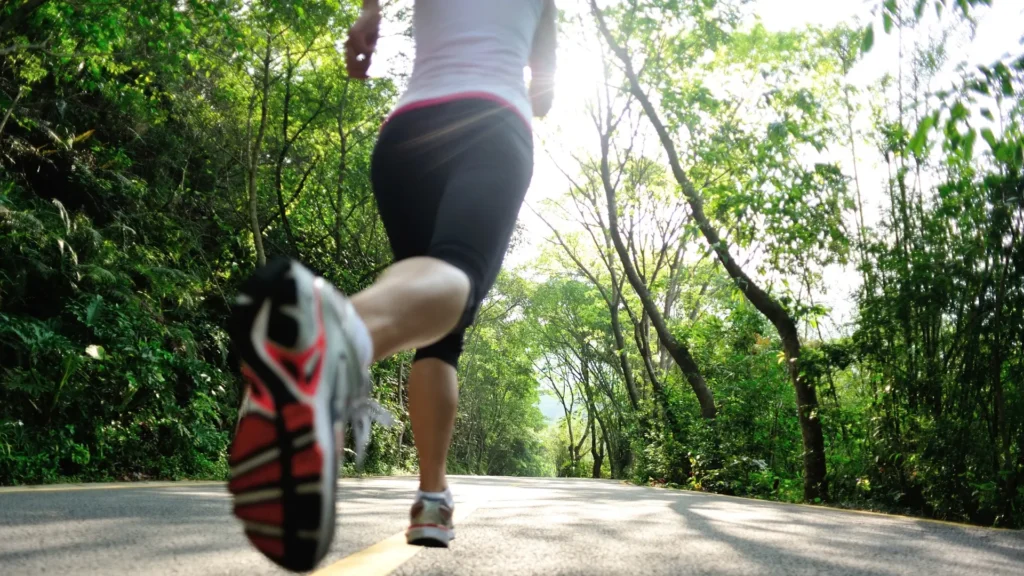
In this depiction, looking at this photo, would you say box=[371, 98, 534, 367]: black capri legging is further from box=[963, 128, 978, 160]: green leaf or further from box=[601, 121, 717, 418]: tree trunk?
box=[601, 121, 717, 418]: tree trunk

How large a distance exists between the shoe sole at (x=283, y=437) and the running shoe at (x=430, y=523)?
973mm

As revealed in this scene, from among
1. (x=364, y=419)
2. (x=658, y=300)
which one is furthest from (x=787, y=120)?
(x=658, y=300)

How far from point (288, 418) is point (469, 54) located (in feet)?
4.05

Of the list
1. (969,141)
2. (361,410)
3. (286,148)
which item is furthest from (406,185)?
(286,148)

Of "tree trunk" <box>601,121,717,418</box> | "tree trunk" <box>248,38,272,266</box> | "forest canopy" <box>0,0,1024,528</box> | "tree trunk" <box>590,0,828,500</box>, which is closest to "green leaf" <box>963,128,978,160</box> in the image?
"forest canopy" <box>0,0,1024,528</box>

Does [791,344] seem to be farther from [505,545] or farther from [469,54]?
[469,54]

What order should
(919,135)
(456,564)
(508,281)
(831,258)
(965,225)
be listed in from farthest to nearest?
(508,281) → (831,258) → (965,225) → (919,135) → (456,564)

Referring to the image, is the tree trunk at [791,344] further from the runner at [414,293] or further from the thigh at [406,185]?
the thigh at [406,185]

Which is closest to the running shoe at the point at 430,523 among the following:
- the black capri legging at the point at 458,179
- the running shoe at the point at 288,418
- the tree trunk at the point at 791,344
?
the black capri legging at the point at 458,179

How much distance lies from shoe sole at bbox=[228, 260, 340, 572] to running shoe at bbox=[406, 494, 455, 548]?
97 cm

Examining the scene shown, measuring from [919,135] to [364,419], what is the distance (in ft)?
9.39

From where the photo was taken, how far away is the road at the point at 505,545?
2.67 m

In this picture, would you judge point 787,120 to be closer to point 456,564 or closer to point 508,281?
point 456,564

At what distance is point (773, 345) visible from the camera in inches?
644
